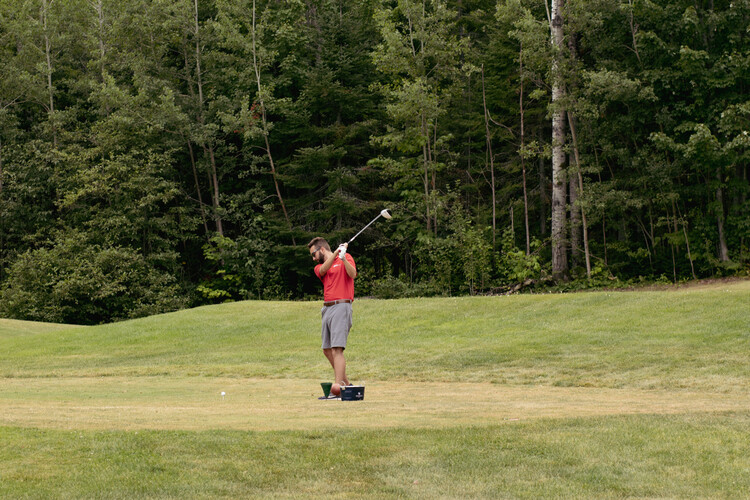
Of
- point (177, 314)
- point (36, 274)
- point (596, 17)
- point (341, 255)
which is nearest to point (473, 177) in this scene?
point (596, 17)

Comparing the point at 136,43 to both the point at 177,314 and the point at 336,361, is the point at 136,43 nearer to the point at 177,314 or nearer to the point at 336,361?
the point at 177,314

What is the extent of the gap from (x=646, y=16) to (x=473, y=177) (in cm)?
1366

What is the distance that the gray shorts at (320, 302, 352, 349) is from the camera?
9.97 m

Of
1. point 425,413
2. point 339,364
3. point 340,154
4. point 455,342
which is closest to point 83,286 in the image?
point 340,154

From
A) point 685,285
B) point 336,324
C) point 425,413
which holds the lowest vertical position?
point 425,413

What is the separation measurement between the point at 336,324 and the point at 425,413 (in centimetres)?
226

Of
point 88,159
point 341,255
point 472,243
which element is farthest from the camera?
point 88,159

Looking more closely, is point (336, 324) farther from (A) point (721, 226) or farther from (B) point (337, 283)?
(A) point (721, 226)

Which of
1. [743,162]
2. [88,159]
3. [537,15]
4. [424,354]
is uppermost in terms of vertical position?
[537,15]

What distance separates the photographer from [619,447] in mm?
6293

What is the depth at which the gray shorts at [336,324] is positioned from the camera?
9.97 metres

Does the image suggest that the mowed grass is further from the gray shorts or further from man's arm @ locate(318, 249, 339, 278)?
man's arm @ locate(318, 249, 339, 278)

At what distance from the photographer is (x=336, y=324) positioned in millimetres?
10000

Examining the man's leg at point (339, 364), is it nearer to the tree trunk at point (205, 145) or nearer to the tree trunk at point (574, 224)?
the tree trunk at point (574, 224)
